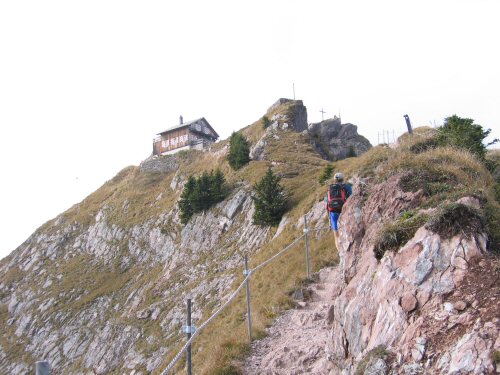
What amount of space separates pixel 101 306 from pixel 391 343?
36251 mm

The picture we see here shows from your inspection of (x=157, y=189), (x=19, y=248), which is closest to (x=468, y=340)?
(x=157, y=189)

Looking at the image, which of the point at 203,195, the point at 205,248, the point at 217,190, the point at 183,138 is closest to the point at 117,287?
the point at 205,248

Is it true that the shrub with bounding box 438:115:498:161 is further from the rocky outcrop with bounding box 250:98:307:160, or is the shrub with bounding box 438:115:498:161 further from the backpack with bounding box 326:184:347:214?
the rocky outcrop with bounding box 250:98:307:160

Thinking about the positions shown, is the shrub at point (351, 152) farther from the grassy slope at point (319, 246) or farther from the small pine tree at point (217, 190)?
the grassy slope at point (319, 246)

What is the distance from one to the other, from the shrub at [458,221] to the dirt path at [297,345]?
328 cm

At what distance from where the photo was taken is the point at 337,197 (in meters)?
11.8

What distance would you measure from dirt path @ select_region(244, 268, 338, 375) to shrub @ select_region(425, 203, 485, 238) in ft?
10.8

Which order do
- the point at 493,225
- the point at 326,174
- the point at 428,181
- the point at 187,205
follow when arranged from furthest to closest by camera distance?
the point at 187,205 < the point at 326,174 < the point at 428,181 < the point at 493,225

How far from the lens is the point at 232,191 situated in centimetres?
3625

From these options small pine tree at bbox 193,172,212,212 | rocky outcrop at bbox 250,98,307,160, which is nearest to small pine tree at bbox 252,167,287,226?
small pine tree at bbox 193,172,212,212

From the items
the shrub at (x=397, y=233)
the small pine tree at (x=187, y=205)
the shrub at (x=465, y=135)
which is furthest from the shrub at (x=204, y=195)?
the shrub at (x=397, y=233)

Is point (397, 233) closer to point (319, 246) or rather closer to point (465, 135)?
point (465, 135)

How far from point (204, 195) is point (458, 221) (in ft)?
103

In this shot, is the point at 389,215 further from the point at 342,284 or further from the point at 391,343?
the point at 391,343
